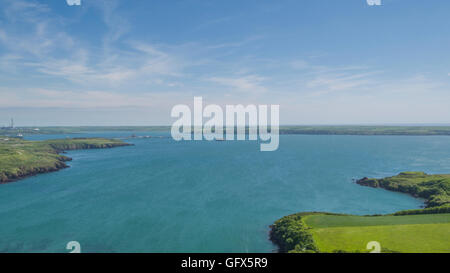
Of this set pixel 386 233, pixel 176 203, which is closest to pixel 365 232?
pixel 386 233

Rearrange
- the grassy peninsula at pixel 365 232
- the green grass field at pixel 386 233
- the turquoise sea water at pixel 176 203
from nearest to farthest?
the green grass field at pixel 386 233 < the grassy peninsula at pixel 365 232 < the turquoise sea water at pixel 176 203

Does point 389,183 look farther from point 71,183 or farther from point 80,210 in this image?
point 71,183

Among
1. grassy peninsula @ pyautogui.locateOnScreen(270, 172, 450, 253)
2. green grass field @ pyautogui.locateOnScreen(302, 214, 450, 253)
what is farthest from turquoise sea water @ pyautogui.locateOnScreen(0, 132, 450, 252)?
green grass field @ pyautogui.locateOnScreen(302, 214, 450, 253)

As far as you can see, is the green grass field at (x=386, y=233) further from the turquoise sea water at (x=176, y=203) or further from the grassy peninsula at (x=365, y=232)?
the turquoise sea water at (x=176, y=203)

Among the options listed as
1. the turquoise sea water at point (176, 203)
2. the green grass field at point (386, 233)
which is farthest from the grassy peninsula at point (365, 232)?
the turquoise sea water at point (176, 203)

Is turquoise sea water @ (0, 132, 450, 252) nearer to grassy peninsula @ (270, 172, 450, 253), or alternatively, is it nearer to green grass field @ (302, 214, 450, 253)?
grassy peninsula @ (270, 172, 450, 253)
